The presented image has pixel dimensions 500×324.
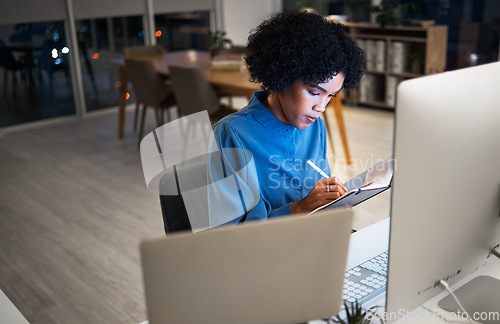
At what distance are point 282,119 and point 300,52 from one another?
212 mm

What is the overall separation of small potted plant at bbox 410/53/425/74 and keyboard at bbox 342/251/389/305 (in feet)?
13.5

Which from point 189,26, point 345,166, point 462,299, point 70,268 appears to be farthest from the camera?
point 189,26

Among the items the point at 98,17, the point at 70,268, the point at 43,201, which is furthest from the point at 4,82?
the point at 70,268

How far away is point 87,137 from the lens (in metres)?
4.91

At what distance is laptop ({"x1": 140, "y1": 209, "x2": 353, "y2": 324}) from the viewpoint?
0.67 metres

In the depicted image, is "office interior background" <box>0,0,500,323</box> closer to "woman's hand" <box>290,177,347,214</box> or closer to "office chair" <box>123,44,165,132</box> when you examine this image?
"office chair" <box>123,44,165,132</box>

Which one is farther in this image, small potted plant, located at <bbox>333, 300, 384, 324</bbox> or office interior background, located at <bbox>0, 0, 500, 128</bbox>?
office interior background, located at <bbox>0, 0, 500, 128</bbox>

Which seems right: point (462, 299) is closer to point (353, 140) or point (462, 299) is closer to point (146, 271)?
point (146, 271)

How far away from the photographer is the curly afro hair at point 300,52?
127 centimetres

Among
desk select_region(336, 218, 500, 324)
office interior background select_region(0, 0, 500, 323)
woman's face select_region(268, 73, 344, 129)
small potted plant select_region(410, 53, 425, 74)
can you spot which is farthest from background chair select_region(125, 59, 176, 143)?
desk select_region(336, 218, 500, 324)

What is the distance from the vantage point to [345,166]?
3.79 meters

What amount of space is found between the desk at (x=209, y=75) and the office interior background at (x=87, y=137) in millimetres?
369

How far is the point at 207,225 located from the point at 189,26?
5.51m

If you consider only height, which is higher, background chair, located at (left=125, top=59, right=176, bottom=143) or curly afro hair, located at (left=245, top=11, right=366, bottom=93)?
curly afro hair, located at (left=245, top=11, right=366, bottom=93)
